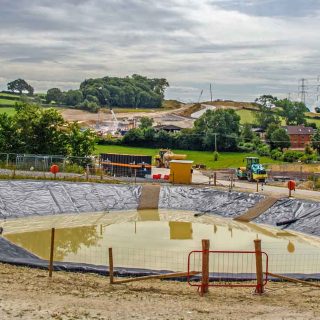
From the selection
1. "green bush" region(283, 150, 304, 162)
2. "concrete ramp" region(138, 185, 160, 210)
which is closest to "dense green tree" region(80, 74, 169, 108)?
"green bush" region(283, 150, 304, 162)

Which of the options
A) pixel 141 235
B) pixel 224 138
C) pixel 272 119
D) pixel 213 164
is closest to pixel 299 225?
pixel 141 235

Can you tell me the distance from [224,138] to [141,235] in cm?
5343

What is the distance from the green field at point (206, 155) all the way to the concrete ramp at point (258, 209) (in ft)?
104

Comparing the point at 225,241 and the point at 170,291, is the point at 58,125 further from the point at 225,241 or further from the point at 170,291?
the point at 170,291

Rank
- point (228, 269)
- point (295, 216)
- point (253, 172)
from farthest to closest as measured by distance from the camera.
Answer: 1. point (253, 172)
2. point (295, 216)
3. point (228, 269)

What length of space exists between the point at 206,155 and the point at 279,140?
40.9 feet

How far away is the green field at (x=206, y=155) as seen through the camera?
211ft

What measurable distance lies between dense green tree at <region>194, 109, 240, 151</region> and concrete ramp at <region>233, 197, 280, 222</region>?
4297cm

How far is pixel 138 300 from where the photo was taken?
12.3 metres

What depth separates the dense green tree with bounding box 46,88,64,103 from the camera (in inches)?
6265

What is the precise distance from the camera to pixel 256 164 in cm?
4344

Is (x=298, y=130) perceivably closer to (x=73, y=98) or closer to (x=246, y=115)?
(x=246, y=115)

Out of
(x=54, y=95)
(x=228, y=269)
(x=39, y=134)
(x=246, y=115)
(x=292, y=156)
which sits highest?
(x=54, y=95)

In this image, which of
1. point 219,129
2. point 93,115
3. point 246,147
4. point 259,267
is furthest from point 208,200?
point 93,115
